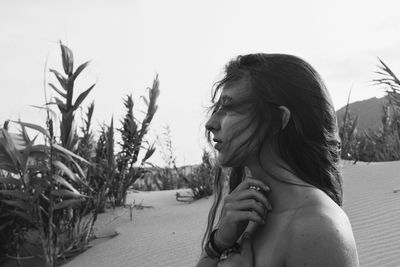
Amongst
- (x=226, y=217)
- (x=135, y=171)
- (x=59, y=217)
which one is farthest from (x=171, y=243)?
(x=226, y=217)

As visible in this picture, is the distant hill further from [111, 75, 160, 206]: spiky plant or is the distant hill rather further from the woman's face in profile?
the woman's face in profile

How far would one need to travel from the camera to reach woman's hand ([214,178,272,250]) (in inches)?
70.7

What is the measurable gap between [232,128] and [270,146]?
133 mm

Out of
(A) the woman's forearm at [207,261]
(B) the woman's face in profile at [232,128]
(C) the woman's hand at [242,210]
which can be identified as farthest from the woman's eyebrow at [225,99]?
(A) the woman's forearm at [207,261]

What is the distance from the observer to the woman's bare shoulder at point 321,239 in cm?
155

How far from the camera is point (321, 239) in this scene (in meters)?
1.55

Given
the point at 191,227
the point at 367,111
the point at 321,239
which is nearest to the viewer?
the point at 321,239

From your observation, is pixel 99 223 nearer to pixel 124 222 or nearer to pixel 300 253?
pixel 124 222

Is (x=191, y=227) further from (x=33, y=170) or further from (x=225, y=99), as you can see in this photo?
(x=225, y=99)

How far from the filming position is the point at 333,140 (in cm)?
192

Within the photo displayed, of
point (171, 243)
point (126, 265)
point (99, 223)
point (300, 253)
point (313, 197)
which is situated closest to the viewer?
point (300, 253)

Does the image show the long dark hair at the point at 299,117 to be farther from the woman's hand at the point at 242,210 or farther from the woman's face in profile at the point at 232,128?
the woman's hand at the point at 242,210

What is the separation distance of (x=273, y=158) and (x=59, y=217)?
389cm

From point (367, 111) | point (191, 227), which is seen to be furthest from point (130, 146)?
point (367, 111)
